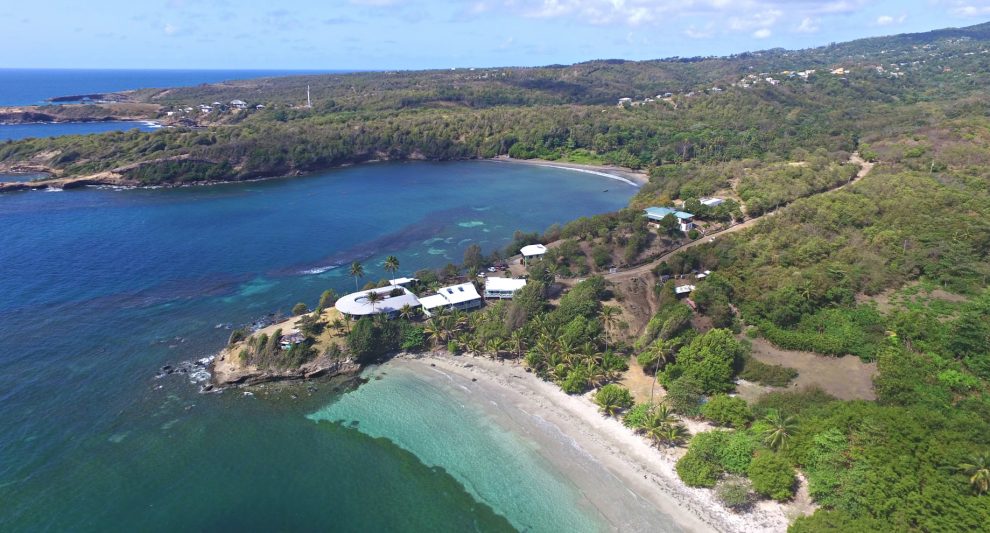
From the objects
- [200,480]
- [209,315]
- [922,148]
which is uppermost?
[922,148]

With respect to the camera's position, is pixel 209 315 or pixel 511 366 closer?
pixel 511 366

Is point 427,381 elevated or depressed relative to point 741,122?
depressed

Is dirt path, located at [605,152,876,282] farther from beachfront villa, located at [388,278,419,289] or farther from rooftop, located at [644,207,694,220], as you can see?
beachfront villa, located at [388,278,419,289]

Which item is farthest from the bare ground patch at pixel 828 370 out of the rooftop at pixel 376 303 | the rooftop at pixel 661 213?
the rooftop at pixel 376 303

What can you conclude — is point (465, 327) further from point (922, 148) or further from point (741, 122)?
point (741, 122)

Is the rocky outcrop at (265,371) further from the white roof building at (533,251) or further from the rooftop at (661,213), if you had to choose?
A: the rooftop at (661,213)

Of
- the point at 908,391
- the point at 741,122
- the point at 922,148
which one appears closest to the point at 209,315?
the point at 908,391
